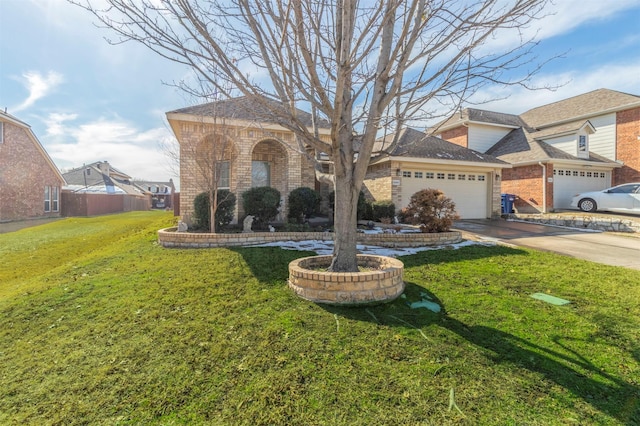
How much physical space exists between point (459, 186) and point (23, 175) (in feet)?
90.8

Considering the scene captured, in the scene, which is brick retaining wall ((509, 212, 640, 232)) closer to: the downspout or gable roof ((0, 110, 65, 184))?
the downspout

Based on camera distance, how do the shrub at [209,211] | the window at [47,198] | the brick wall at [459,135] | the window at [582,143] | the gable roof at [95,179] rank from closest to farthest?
the shrub at [209,211]
the window at [582,143]
the brick wall at [459,135]
the window at [47,198]
the gable roof at [95,179]

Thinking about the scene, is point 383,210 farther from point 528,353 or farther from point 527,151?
point 527,151

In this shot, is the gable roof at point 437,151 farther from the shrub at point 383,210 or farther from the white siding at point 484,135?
the white siding at point 484,135

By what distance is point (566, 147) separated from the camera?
17.6 meters

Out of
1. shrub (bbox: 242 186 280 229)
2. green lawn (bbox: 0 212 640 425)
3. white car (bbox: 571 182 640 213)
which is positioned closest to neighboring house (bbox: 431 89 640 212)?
white car (bbox: 571 182 640 213)

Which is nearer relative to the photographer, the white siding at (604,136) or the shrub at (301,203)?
the shrub at (301,203)

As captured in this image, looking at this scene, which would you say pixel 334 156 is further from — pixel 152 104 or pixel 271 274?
pixel 152 104

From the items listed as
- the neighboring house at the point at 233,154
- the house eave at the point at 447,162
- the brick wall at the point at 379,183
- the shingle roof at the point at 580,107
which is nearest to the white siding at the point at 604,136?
the shingle roof at the point at 580,107

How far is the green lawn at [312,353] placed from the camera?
90.8 inches

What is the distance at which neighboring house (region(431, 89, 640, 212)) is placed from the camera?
54.6 feet

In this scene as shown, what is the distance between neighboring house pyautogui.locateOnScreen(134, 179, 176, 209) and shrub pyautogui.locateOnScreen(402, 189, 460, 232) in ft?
138

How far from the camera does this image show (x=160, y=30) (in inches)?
146

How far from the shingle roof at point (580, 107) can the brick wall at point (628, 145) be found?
63 centimetres
